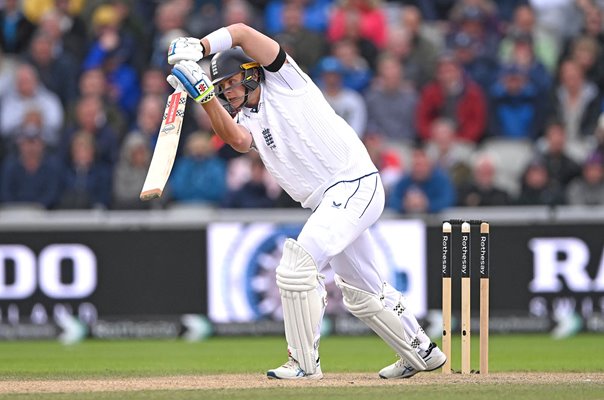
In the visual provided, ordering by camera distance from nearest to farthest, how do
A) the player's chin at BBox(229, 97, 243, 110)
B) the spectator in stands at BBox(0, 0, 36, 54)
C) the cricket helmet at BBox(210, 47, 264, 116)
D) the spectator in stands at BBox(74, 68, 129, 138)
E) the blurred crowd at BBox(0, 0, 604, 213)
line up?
the cricket helmet at BBox(210, 47, 264, 116) < the player's chin at BBox(229, 97, 243, 110) < the blurred crowd at BBox(0, 0, 604, 213) < the spectator in stands at BBox(74, 68, 129, 138) < the spectator in stands at BBox(0, 0, 36, 54)

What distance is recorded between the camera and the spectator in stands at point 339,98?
15.5 metres

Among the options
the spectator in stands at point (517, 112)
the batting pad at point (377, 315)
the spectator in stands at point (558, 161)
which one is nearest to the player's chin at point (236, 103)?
the batting pad at point (377, 315)

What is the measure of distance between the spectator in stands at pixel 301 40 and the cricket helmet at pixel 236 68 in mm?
7789

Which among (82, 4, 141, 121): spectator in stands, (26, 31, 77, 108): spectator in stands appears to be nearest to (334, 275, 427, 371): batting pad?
(82, 4, 141, 121): spectator in stands

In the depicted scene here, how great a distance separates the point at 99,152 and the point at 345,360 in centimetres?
527

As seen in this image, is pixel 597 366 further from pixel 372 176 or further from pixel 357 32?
pixel 357 32

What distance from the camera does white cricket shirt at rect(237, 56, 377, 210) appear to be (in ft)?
28.1

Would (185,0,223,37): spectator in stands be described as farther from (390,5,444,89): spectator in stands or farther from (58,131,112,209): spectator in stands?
(390,5,444,89): spectator in stands

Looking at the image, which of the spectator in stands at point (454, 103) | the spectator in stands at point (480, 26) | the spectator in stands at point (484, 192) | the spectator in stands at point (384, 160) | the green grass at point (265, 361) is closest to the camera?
the green grass at point (265, 361)

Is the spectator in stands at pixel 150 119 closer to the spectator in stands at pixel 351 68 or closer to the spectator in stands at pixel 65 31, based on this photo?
the spectator in stands at pixel 65 31

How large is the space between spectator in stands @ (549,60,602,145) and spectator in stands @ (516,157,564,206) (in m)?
1.47

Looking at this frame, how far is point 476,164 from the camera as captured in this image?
1523 centimetres

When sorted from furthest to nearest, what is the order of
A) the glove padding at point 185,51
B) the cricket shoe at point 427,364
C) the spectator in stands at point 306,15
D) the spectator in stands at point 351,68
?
the spectator in stands at point 306,15
the spectator in stands at point 351,68
the cricket shoe at point 427,364
the glove padding at point 185,51

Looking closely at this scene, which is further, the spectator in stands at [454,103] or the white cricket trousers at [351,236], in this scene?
the spectator in stands at [454,103]
